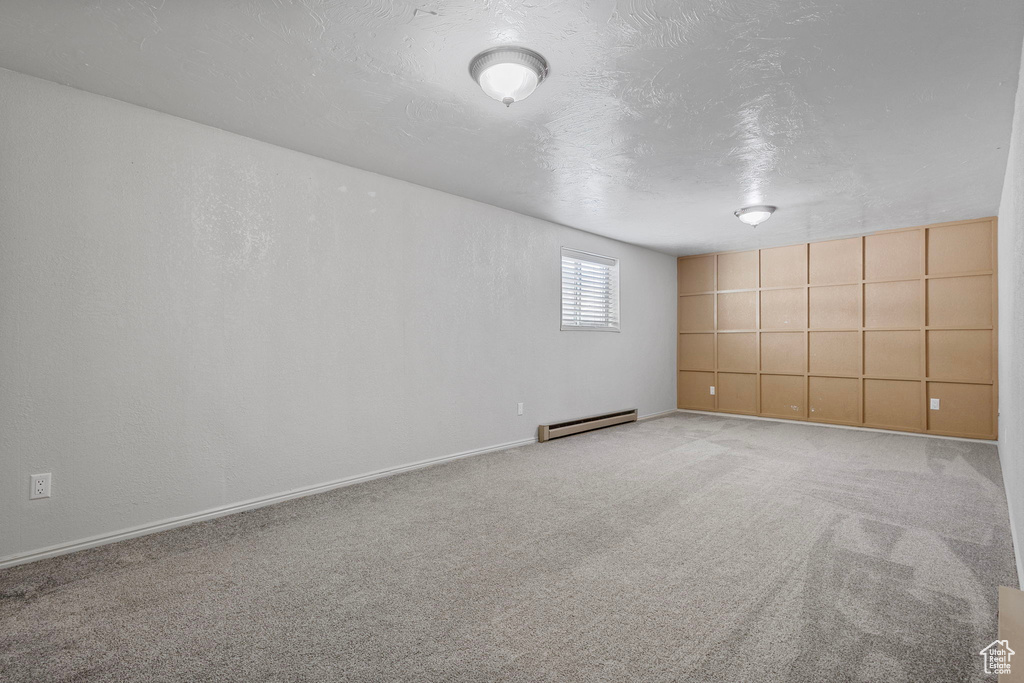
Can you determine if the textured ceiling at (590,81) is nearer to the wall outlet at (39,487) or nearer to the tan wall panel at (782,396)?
the wall outlet at (39,487)

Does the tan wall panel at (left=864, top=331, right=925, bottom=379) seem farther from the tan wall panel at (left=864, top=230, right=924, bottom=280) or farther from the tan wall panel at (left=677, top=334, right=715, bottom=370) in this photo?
the tan wall panel at (left=677, top=334, right=715, bottom=370)

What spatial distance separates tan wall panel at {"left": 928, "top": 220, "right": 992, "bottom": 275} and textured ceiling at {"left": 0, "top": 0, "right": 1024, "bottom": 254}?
55.3 inches

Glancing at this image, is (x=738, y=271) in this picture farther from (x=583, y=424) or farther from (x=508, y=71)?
(x=508, y=71)

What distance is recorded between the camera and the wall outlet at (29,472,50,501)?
2.44 meters

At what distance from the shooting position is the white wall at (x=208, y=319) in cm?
246

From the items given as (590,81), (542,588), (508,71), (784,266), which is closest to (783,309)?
(784,266)

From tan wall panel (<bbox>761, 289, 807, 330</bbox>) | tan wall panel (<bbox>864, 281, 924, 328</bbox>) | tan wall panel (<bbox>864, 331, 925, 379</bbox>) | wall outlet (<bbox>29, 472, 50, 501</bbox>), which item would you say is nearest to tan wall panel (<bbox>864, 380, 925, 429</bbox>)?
tan wall panel (<bbox>864, 331, 925, 379</bbox>)

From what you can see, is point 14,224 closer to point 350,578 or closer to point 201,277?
point 201,277

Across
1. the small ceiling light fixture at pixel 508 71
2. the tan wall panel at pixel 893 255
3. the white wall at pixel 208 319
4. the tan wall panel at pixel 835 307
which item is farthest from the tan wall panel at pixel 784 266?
the small ceiling light fixture at pixel 508 71

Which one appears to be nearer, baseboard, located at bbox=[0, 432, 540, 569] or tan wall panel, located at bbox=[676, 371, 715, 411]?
baseboard, located at bbox=[0, 432, 540, 569]

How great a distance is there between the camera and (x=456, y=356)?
4.46 m

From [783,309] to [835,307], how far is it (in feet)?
1.97

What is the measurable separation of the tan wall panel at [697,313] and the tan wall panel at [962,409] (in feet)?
8.77

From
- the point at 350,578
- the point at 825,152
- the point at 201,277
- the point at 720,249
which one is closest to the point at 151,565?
the point at 350,578
